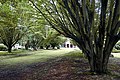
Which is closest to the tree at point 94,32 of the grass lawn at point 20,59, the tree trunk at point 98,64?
the tree trunk at point 98,64

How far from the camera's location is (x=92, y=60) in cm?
1015

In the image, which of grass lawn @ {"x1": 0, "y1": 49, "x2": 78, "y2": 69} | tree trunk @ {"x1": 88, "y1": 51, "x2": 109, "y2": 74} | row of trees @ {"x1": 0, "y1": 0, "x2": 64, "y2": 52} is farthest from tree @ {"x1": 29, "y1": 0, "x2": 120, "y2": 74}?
grass lawn @ {"x1": 0, "y1": 49, "x2": 78, "y2": 69}

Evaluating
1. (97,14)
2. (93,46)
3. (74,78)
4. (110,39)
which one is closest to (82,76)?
(74,78)

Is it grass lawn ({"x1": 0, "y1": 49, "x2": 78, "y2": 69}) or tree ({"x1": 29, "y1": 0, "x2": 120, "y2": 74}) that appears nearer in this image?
tree ({"x1": 29, "y1": 0, "x2": 120, "y2": 74})

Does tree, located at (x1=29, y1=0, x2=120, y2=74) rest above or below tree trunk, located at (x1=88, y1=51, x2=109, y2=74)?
above

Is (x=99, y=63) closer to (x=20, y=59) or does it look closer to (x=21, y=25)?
(x=20, y=59)

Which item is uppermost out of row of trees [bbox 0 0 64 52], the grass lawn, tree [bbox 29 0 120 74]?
row of trees [bbox 0 0 64 52]

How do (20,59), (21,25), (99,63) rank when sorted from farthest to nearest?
1. (21,25)
2. (20,59)
3. (99,63)

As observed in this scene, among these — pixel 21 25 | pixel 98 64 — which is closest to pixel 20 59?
pixel 21 25

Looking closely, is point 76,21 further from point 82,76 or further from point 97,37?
point 82,76

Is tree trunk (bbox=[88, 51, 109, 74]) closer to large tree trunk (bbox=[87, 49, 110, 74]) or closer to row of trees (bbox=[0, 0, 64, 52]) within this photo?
large tree trunk (bbox=[87, 49, 110, 74])

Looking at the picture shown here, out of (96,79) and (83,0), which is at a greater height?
(83,0)

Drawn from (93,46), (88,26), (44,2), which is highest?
(44,2)

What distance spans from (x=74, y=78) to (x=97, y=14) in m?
4.59
